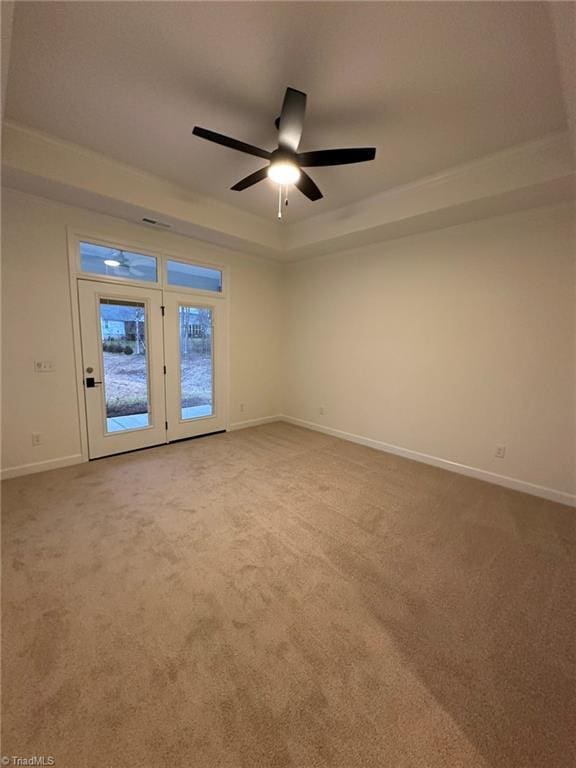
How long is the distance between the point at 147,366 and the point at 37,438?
4.42 ft

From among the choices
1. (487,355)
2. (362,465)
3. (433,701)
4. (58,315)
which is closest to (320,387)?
(362,465)

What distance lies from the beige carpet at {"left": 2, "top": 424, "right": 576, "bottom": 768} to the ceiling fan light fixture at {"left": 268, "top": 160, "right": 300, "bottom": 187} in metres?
2.66

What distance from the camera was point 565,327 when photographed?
2.79m

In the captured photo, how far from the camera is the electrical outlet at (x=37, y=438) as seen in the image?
3197 millimetres

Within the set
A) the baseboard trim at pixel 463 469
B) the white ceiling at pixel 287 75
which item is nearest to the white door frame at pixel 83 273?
the white ceiling at pixel 287 75

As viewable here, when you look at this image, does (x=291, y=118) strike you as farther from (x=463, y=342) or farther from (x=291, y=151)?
(x=463, y=342)

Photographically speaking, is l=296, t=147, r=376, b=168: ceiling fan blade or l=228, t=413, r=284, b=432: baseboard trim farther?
l=228, t=413, r=284, b=432: baseboard trim

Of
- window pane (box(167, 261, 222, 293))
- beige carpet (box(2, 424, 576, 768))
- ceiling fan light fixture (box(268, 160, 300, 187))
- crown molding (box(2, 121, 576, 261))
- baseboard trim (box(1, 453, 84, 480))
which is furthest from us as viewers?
window pane (box(167, 261, 222, 293))

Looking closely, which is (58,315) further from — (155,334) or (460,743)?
(460,743)

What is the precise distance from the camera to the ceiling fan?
1.91 metres

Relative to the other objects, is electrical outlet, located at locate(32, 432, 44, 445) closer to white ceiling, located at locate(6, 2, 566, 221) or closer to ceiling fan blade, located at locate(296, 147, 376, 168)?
white ceiling, located at locate(6, 2, 566, 221)

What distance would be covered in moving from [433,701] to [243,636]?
34.0 inches

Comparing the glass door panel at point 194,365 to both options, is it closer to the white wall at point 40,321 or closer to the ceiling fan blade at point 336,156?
the white wall at point 40,321

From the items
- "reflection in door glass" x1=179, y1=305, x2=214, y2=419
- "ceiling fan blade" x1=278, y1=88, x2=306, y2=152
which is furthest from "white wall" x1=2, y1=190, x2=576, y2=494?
"ceiling fan blade" x1=278, y1=88, x2=306, y2=152
